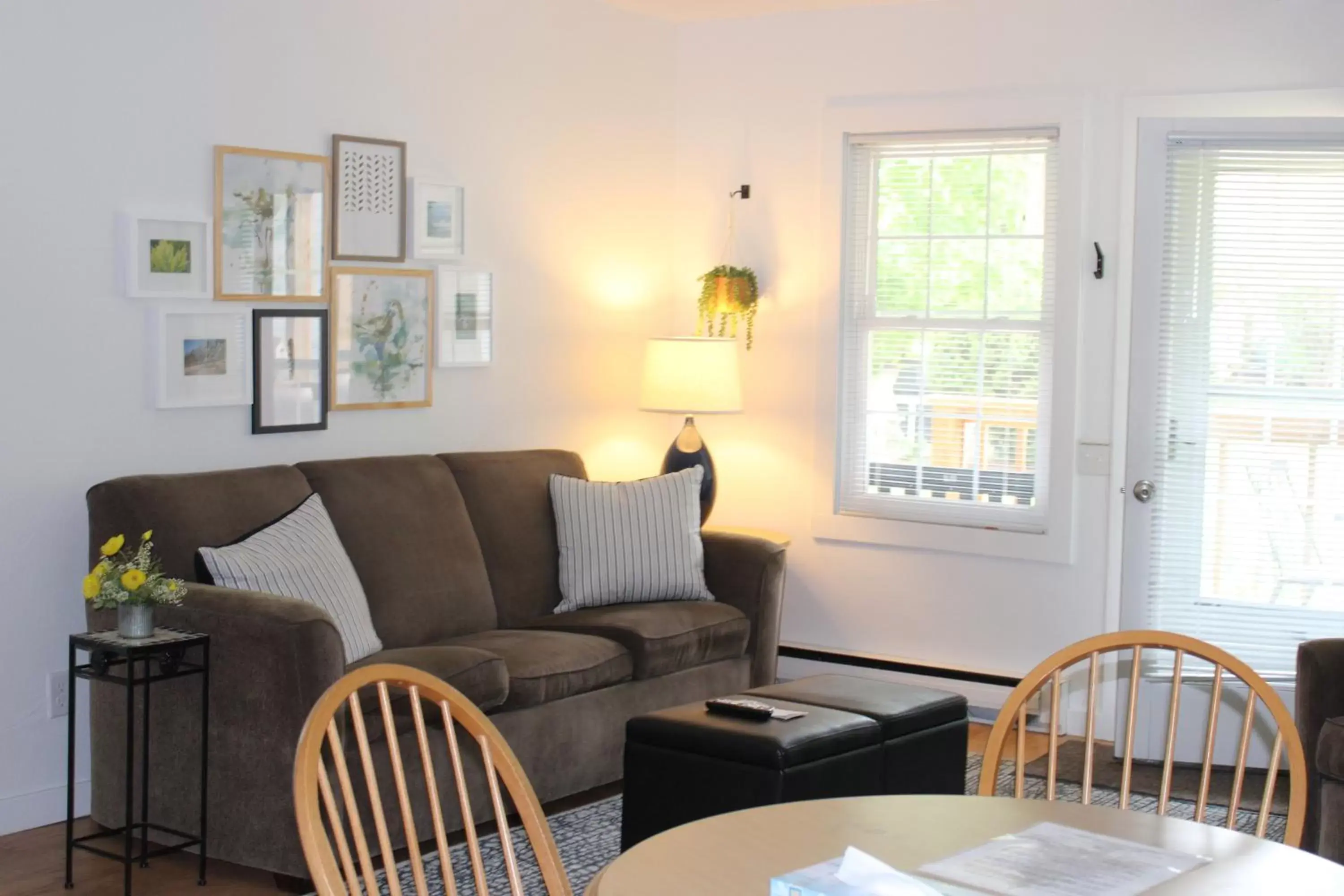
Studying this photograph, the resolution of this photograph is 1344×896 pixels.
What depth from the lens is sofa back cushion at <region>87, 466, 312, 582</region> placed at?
3.85 m

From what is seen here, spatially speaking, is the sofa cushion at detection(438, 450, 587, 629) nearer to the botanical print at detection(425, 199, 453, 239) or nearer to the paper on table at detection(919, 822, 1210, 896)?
the botanical print at detection(425, 199, 453, 239)

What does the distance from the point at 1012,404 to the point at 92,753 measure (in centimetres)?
332

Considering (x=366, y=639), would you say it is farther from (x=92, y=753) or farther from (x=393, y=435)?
(x=393, y=435)

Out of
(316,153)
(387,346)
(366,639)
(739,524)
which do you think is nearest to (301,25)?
(316,153)

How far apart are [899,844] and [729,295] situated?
424 cm

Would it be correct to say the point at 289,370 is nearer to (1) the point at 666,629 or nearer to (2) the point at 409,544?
→ (2) the point at 409,544

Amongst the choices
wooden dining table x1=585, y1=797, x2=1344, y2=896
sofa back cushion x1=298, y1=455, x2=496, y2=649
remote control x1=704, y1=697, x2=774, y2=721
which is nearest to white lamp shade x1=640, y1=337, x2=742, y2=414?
sofa back cushion x1=298, y1=455, x2=496, y2=649

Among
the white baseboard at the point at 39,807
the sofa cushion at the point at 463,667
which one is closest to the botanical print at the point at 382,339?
the sofa cushion at the point at 463,667

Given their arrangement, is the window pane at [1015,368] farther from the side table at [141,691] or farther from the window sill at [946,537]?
the side table at [141,691]

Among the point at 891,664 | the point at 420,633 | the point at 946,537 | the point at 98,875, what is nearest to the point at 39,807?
the point at 98,875

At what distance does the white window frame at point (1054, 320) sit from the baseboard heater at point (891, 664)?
1.43 ft

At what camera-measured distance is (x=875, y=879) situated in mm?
1431

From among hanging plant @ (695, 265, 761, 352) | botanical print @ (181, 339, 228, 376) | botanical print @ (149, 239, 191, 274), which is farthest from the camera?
hanging plant @ (695, 265, 761, 352)

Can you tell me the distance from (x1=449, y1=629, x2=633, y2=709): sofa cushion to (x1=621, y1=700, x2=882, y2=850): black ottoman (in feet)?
1.73
